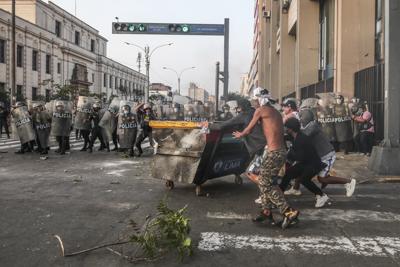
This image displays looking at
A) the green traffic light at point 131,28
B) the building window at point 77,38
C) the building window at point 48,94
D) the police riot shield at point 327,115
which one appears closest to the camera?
the police riot shield at point 327,115

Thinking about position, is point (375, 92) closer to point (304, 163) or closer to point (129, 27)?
point (304, 163)

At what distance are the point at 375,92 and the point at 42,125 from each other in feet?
34.1

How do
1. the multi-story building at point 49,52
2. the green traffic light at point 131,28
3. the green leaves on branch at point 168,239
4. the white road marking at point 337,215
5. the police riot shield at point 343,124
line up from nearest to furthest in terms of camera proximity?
the green leaves on branch at point 168,239, the white road marking at point 337,215, the police riot shield at point 343,124, the green traffic light at point 131,28, the multi-story building at point 49,52

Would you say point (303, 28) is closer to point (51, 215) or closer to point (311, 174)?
point (311, 174)

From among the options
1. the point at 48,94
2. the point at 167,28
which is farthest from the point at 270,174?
the point at 48,94

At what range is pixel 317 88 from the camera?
2055cm

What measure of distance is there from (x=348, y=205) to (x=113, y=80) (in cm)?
7240

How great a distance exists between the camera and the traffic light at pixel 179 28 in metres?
27.9

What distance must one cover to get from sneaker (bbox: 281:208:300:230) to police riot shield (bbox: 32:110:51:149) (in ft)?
37.4

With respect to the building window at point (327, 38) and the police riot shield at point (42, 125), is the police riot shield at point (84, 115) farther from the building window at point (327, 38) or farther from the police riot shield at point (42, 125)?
the building window at point (327, 38)

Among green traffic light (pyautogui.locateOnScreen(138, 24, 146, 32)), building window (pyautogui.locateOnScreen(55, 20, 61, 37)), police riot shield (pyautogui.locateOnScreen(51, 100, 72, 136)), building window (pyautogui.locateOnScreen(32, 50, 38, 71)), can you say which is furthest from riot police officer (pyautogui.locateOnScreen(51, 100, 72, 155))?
building window (pyautogui.locateOnScreen(55, 20, 61, 37))

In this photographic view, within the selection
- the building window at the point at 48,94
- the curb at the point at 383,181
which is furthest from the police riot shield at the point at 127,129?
the building window at the point at 48,94

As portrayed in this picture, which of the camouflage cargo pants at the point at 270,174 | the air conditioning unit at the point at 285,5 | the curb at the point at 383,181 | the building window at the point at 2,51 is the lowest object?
the curb at the point at 383,181

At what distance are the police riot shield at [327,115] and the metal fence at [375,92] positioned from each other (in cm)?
112
